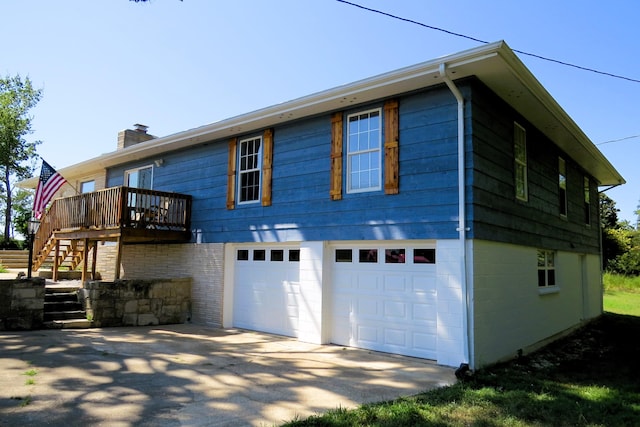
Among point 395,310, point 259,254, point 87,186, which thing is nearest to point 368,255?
point 395,310

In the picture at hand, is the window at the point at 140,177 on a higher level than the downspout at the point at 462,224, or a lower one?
higher

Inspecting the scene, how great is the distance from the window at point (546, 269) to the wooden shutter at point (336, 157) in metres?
5.05

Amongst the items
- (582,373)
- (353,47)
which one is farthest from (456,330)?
(353,47)

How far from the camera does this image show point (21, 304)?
948 centimetres

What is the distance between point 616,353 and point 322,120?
7720mm

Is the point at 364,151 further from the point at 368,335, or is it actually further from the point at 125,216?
the point at 125,216

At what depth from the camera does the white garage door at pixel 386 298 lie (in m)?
7.79

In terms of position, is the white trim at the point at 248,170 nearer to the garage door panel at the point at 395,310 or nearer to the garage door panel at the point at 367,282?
the garage door panel at the point at 367,282

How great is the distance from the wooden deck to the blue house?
53mm

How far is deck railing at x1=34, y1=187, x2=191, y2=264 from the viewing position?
11.2m

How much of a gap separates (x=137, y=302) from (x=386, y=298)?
6272 mm

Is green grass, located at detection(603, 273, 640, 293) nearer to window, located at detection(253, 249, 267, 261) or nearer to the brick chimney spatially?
window, located at detection(253, 249, 267, 261)

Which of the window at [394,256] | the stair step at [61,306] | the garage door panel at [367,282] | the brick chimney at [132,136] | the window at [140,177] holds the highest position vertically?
the brick chimney at [132,136]

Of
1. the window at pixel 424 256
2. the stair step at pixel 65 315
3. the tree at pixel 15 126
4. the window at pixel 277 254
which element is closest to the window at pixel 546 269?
the window at pixel 424 256
